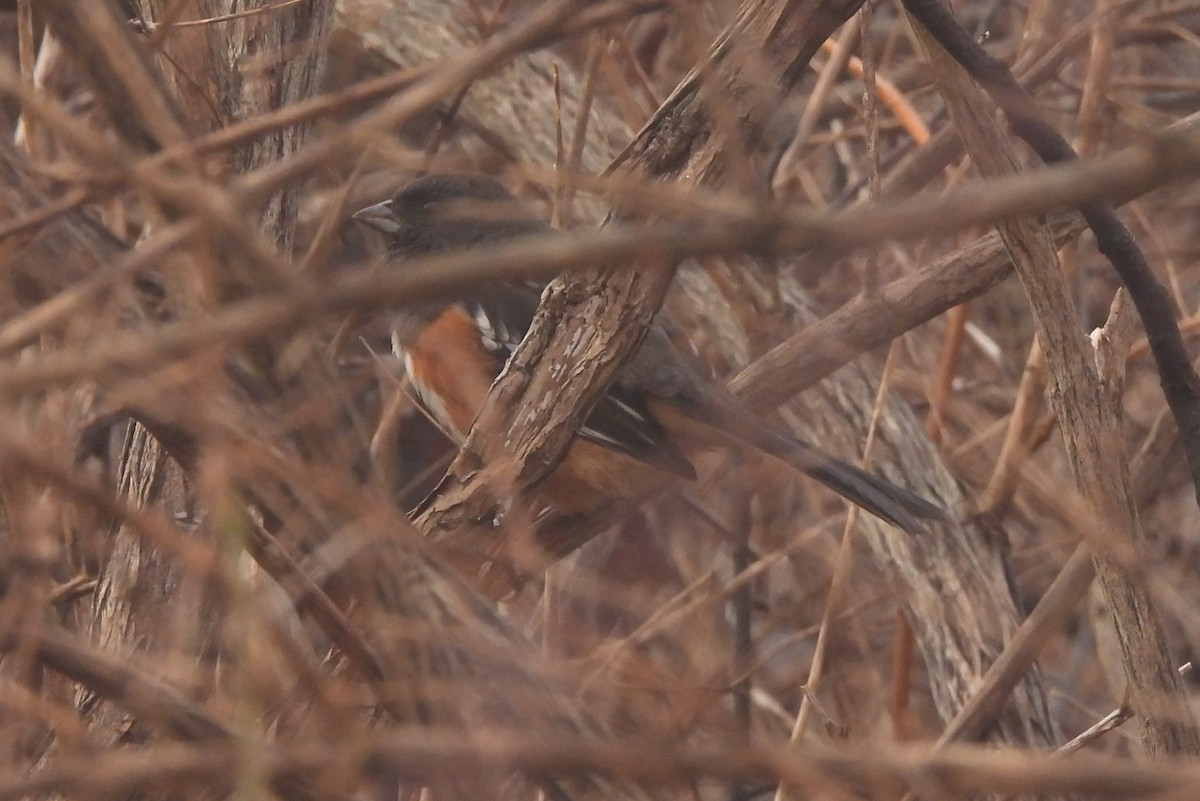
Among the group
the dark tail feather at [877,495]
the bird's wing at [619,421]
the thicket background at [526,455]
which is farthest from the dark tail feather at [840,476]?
the bird's wing at [619,421]

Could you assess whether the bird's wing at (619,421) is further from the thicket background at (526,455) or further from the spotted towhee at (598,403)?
the thicket background at (526,455)

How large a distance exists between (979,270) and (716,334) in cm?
148

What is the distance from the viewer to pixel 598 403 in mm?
4016

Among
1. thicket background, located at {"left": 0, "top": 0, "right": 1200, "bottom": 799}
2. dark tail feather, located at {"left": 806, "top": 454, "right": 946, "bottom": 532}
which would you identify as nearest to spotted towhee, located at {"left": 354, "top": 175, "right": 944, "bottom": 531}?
dark tail feather, located at {"left": 806, "top": 454, "right": 946, "bottom": 532}

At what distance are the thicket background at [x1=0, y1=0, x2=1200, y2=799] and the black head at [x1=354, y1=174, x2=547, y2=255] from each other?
278mm

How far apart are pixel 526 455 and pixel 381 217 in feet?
7.90

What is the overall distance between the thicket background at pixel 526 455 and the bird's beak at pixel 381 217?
22 centimetres

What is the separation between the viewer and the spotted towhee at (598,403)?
411 cm

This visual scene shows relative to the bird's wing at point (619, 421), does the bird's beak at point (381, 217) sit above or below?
above

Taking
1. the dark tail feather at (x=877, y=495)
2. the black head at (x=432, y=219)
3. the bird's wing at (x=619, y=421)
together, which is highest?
the black head at (x=432, y=219)

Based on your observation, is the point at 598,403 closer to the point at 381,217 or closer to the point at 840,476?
the point at 840,476

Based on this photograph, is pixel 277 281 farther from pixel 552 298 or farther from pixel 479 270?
pixel 552 298

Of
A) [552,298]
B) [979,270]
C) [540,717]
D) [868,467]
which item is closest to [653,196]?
[540,717]

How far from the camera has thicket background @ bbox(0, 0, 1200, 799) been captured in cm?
150
